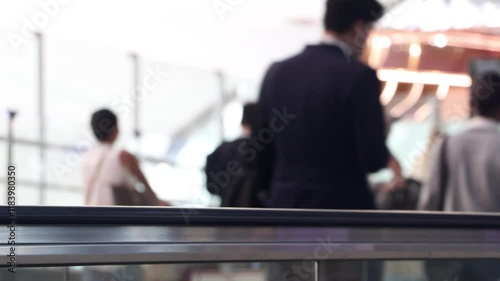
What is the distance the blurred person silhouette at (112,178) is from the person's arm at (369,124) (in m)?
1.21

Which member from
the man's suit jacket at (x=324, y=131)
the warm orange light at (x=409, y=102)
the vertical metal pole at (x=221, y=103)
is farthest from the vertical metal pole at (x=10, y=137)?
the man's suit jacket at (x=324, y=131)

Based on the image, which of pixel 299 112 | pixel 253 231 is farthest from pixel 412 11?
pixel 253 231

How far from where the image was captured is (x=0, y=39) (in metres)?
4.80

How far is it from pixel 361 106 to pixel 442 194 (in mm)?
510

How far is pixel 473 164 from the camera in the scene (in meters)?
2.57

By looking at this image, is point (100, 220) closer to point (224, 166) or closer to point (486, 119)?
point (486, 119)

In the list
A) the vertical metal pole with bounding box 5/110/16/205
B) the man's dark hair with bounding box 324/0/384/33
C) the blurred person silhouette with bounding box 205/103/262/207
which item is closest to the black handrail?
the man's dark hair with bounding box 324/0/384/33

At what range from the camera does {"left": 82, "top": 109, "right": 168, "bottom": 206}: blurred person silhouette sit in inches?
132

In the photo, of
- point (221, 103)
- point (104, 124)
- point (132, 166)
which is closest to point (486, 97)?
point (132, 166)

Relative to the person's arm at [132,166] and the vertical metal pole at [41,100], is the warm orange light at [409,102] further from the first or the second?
the person's arm at [132,166]

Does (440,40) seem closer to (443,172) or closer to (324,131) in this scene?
(443,172)

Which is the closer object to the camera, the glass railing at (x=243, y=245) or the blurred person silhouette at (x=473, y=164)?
the glass railing at (x=243, y=245)

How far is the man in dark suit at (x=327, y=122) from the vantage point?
7.32 ft

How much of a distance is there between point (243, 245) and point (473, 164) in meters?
0.87
